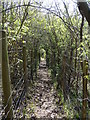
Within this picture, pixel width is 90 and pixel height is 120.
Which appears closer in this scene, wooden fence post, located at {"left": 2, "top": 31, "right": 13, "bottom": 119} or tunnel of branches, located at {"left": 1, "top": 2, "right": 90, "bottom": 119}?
wooden fence post, located at {"left": 2, "top": 31, "right": 13, "bottom": 119}

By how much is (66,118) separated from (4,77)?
8.38 feet

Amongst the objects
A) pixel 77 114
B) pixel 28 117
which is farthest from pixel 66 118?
pixel 28 117

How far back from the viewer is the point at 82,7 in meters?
1.36

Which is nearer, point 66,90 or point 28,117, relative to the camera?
point 28,117

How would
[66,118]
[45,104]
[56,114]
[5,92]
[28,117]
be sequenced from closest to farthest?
[5,92] → [28,117] → [66,118] → [56,114] → [45,104]

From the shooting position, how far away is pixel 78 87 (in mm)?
5387

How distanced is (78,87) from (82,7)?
4334 millimetres

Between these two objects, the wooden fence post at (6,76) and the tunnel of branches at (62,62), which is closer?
the wooden fence post at (6,76)

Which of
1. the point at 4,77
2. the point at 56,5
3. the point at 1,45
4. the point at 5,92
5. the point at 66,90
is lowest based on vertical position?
the point at 66,90

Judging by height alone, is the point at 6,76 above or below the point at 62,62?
below

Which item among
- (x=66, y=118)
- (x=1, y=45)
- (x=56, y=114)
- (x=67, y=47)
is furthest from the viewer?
(x=67, y=47)

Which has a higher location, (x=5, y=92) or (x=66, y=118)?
(x=5, y=92)

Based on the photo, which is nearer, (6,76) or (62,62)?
(6,76)

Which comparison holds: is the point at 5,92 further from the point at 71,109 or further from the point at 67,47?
the point at 67,47
